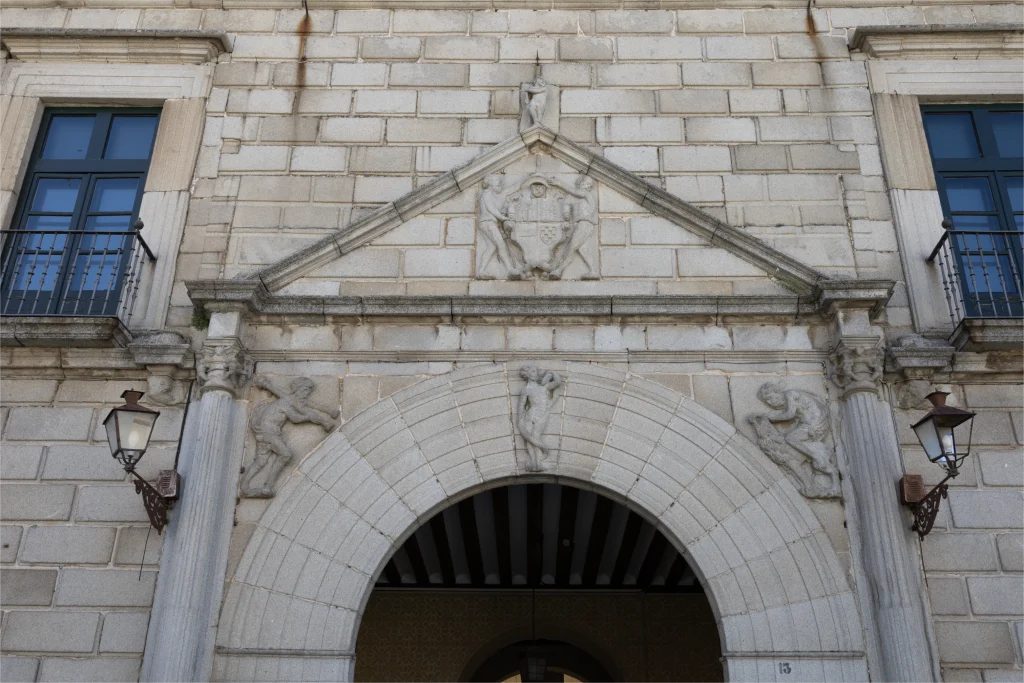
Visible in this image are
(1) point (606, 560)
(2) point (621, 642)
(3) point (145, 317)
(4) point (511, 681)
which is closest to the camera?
(3) point (145, 317)

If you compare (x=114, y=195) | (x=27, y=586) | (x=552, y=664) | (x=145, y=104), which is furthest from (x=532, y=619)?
(x=145, y=104)

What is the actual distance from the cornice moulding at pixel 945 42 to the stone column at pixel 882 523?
9.64 feet

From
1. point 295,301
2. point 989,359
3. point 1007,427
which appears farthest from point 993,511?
point 295,301

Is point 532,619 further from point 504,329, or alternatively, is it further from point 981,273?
point 981,273

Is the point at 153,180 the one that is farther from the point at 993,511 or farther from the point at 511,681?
the point at 511,681

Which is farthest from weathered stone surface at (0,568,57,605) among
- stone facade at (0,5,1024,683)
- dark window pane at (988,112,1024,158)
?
dark window pane at (988,112,1024,158)

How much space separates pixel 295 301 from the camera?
6258mm

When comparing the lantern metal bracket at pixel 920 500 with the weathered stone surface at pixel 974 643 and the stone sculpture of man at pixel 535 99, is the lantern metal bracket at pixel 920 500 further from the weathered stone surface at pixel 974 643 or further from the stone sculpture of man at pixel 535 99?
the stone sculpture of man at pixel 535 99

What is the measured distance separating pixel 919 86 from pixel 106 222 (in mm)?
6663

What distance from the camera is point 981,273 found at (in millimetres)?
6680

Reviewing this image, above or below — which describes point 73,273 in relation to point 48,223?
below

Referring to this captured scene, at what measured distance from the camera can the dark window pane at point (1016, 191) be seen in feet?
23.0

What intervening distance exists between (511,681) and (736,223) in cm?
692

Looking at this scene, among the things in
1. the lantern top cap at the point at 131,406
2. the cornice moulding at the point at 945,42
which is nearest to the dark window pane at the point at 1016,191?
the cornice moulding at the point at 945,42
